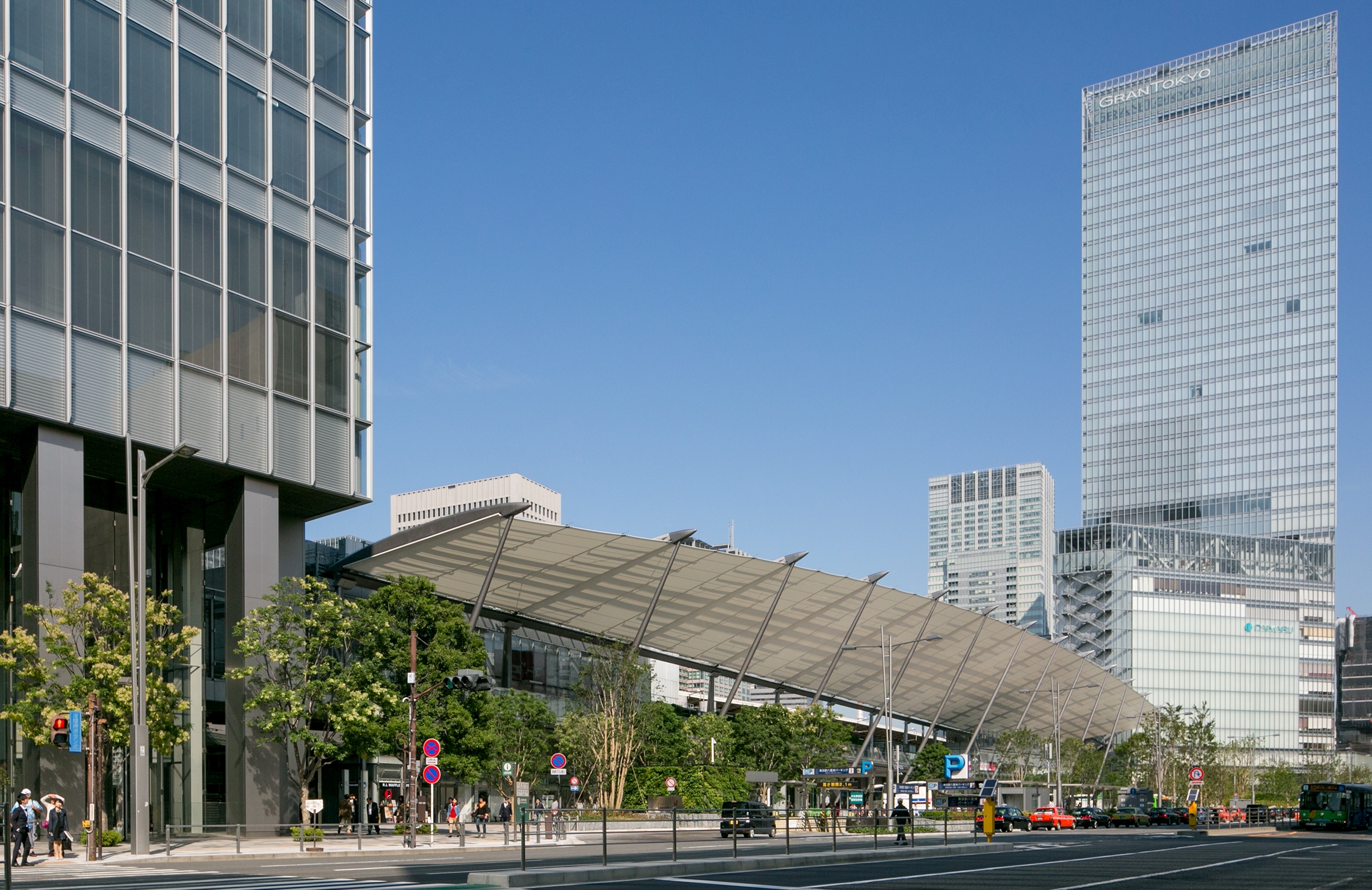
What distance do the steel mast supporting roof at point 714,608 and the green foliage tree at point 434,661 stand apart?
26.2ft

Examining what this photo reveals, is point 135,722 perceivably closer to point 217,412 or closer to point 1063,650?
point 217,412

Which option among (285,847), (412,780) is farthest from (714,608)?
(285,847)

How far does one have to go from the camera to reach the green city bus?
243 feet

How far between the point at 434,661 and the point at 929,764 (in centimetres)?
6628

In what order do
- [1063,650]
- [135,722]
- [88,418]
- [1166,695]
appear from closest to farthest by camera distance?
[135,722] < [88,418] < [1063,650] < [1166,695]

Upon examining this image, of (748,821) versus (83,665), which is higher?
(83,665)

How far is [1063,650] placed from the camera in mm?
107500

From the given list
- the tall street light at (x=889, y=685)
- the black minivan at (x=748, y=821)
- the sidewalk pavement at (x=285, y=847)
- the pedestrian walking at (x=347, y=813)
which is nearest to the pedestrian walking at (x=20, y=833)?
the sidewalk pavement at (x=285, y=847)

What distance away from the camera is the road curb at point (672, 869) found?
922 inches

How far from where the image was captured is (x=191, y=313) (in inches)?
1788

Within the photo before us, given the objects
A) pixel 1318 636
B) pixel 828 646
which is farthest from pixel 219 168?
pixel 1318 636

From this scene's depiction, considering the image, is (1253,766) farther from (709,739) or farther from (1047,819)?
(709,739)

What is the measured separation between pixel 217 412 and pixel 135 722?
14.7 metres

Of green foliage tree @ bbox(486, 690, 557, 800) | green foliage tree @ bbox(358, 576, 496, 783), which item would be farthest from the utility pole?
green foliage tree @ bbox(486, 690, 557, 800)
